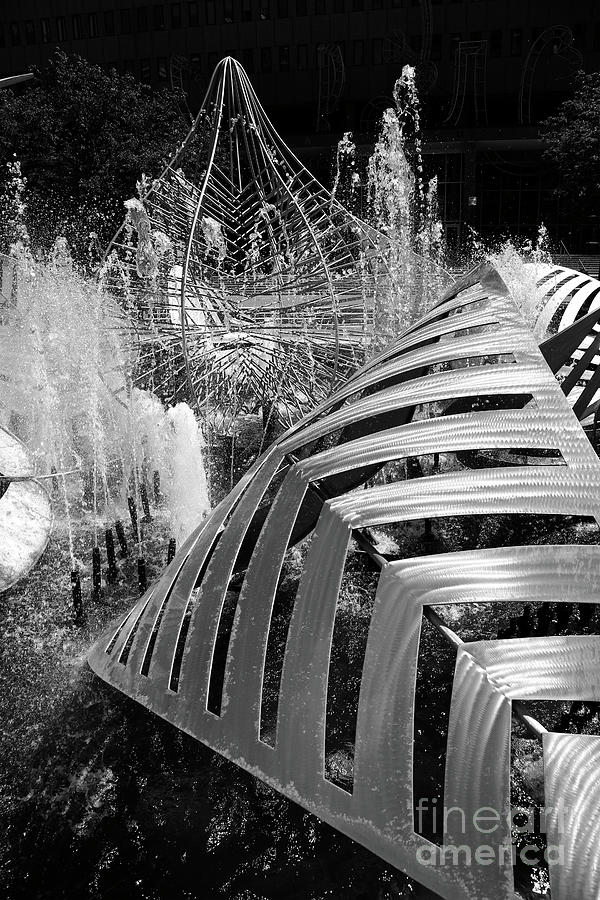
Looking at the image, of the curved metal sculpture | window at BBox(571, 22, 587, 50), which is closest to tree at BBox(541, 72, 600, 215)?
window at BBox(571, 22, 587, 50)

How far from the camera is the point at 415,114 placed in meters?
45.3

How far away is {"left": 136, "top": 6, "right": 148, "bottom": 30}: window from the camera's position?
155 feet

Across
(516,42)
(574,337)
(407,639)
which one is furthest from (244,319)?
(516,42)

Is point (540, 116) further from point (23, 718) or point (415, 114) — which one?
point (23, 718)

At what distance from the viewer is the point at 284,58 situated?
150 ft

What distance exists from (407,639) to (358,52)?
4793cm

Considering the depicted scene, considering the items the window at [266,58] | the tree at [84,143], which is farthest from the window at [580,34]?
the tree at [84,143]

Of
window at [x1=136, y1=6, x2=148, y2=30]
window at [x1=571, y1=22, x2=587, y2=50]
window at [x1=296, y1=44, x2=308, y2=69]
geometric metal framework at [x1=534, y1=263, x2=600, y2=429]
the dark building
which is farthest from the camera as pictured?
window at [x1=136, y1=6, x2=148, y2=30]

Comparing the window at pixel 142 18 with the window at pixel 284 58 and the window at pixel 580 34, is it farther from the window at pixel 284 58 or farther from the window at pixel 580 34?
the window at pixel 580 34

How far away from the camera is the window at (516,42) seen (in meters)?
42.7

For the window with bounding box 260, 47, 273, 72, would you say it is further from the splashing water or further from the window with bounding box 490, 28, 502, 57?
the window with bounding box 490, 28, 502, 57

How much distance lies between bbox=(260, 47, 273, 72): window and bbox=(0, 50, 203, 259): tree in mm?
22012

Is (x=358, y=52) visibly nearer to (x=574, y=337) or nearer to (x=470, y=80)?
(x=470, y=80)

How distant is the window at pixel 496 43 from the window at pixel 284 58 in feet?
38.9
